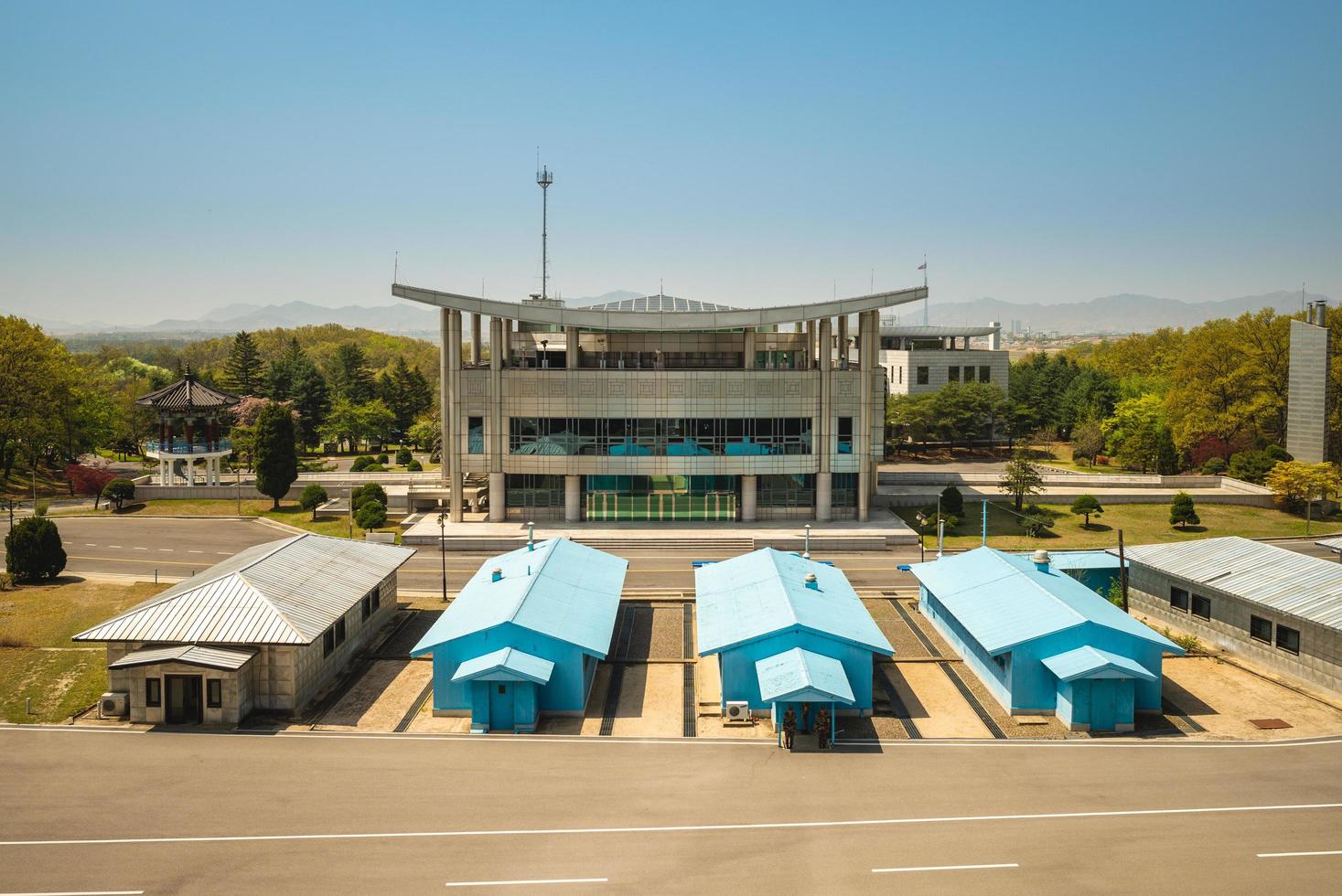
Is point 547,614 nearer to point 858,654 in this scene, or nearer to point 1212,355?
point 858,654

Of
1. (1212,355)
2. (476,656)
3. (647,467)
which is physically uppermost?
(1212,355)

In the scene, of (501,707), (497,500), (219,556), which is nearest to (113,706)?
(501,707)

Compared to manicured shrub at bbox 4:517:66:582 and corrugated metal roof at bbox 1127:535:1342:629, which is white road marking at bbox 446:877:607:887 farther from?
manicured shrub at bbox 4:517:66:582

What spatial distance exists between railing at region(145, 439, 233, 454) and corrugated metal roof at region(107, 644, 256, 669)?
42.7 metres

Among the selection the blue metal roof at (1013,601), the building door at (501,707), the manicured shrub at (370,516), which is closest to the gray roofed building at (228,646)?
the building door at (501,707)

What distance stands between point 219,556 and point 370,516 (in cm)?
801

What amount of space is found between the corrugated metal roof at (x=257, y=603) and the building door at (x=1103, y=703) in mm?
23310

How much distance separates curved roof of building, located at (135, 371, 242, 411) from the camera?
65.9 meters

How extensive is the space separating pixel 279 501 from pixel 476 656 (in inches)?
1581

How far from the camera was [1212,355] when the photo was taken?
7444 centimetres

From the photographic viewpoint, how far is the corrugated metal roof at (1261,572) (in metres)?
32.2

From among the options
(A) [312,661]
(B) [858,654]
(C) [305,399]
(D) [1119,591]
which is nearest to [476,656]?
(A) [312,661]

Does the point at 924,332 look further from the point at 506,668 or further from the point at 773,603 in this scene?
the point at 506,668

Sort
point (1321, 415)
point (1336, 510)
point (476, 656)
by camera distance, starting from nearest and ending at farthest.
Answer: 1. point (476, 656)
2. point (1336, 510)
3. point (1321, 415)
